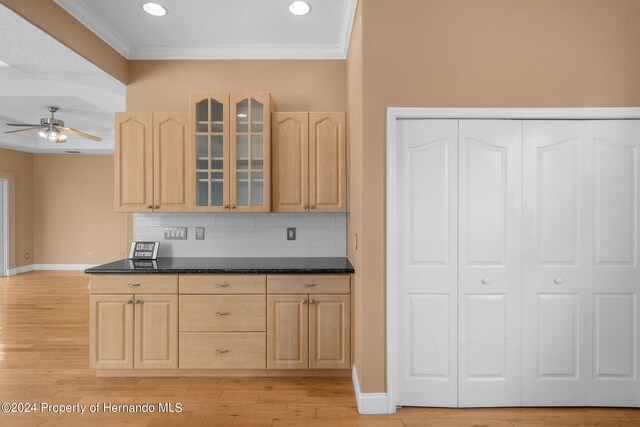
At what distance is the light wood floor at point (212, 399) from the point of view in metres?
2.32

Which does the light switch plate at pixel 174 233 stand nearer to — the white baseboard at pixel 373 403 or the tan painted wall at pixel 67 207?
the white baseboard at pixel 373 403

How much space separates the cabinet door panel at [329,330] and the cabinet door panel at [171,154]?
4.63 feet

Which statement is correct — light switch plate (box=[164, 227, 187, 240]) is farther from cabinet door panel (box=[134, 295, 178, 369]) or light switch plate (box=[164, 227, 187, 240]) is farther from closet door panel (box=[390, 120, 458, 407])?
closet door panel (box=[390, 120, 458, 407])

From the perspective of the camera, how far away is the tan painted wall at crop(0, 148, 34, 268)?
740cm

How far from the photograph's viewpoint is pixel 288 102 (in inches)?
138

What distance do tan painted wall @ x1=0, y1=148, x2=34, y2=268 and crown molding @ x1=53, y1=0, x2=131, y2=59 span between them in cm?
583

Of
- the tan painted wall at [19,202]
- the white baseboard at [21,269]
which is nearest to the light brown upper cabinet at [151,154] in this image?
the tan painted wall at [19,202]

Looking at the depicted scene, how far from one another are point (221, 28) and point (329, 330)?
2.60m

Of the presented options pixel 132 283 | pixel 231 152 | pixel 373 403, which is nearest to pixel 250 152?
pixel 231 152

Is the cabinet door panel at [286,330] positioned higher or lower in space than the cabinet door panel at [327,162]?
lower

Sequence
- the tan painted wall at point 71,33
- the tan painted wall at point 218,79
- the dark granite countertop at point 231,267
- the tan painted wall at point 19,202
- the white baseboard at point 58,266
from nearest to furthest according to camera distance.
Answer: the tan painted wall at point 71,33, the dark granite countertop at point 231,267, the tan painted wall at point 218,79, the tan painted wall at point 19,202, the white baseboard at point 58,266

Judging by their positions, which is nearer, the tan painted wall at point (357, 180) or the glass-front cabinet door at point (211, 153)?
the tan painted wall at point (357, 180)

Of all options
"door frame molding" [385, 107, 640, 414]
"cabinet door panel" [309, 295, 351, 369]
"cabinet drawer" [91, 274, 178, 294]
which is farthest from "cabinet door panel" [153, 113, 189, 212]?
"door frame molding" [385, 107, 640, 414]

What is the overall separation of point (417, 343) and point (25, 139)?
8.17m
